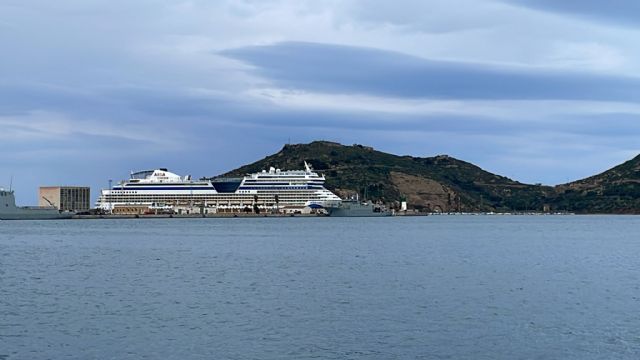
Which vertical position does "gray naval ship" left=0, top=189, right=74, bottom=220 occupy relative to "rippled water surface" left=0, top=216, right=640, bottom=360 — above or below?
above

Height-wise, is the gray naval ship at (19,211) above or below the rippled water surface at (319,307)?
above

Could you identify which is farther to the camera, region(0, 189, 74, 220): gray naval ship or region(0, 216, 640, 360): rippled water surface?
region(0, 189, 74, 220): gray naval ship

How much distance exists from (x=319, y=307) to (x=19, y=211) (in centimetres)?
15273

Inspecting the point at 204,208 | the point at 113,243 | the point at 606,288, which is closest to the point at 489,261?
the point at 606,288

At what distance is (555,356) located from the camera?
1012 inches

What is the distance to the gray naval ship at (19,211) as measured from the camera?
554ft

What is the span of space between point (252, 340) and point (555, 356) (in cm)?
928

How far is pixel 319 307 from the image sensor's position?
116ft

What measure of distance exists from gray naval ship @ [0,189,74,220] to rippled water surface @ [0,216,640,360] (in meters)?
113

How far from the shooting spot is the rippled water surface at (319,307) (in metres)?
26.9

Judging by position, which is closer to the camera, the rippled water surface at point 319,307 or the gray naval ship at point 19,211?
the rippled water surface at point 319,307

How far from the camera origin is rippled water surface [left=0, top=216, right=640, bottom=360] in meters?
26.9

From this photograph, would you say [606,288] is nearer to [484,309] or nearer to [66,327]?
[484,309]

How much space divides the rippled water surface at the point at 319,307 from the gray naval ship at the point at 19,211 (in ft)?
371
